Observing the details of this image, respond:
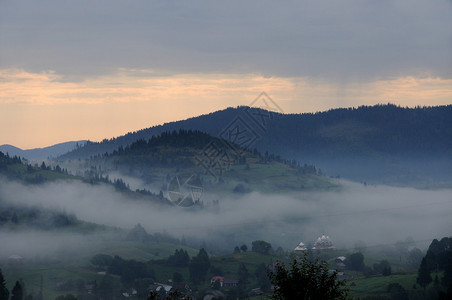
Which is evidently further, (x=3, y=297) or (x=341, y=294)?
(x=3, y=297)

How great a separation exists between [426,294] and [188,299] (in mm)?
140595

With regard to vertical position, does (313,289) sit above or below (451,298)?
above

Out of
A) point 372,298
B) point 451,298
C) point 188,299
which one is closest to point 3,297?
point 372,298

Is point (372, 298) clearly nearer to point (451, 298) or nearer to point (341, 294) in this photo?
point (451, 298)

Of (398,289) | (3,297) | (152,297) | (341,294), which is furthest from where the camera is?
(398,289)

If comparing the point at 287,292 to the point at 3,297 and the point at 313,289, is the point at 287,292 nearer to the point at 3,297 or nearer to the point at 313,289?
the point at 313,289

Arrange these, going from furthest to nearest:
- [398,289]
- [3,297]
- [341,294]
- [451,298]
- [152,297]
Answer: [398,289] < [3,297] < [451,298] < [341,294] < [152,297]

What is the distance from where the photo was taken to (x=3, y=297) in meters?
182

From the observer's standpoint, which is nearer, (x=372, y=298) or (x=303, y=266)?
(x=303, y=266)

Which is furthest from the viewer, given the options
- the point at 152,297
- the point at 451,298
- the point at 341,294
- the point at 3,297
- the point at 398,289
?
the point at 398,289

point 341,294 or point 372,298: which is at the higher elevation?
point 341,294

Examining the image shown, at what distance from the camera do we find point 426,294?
193 meters

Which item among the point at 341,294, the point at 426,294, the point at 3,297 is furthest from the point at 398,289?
the point at 341,294

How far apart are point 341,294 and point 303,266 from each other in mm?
4404
